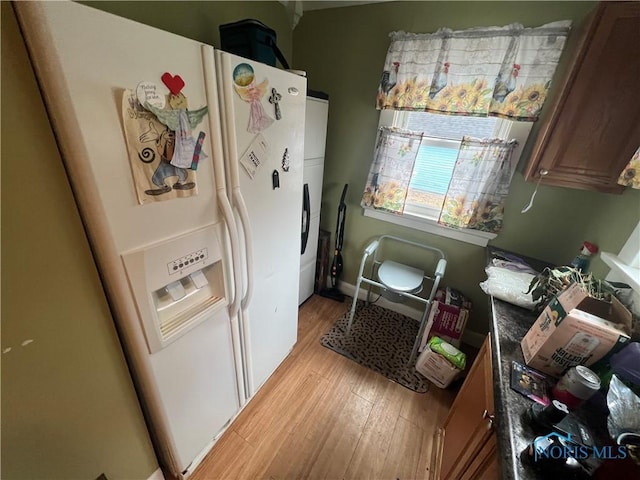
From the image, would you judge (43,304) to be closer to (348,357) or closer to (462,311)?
(348,357)

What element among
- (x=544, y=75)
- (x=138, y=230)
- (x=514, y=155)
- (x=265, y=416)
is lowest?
(x=265, y=416)

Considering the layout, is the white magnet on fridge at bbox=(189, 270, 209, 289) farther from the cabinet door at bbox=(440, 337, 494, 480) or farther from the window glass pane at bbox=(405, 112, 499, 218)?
the window glass pane at bbox=(405, 112, 499, 218)

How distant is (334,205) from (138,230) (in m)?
1.79

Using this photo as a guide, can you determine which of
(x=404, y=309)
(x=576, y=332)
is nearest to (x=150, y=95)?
(x=576, y=332)

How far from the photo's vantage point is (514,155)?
1575mm

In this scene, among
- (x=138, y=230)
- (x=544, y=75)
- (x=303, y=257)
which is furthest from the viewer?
(x=303, y=257)

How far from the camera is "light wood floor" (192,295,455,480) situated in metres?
1.28

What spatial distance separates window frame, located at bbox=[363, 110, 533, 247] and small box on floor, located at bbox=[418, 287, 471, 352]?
474mm

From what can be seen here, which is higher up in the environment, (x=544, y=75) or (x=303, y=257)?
(x=544, y=75)

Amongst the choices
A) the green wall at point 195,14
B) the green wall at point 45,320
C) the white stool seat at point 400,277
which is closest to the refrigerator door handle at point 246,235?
the green wall at point 45,320

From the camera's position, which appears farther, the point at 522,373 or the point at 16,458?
the point at 522,373

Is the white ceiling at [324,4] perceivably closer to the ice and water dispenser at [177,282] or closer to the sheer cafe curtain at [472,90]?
the sheer cafe curtain at [472,90]

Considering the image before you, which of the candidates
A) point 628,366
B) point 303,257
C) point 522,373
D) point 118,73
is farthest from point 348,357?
point 118,73

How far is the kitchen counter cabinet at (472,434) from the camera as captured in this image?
0.79 m
